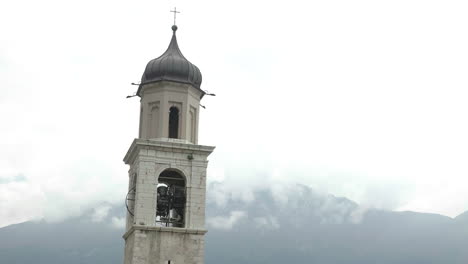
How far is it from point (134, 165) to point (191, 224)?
420cm

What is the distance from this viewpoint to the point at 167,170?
35812mm

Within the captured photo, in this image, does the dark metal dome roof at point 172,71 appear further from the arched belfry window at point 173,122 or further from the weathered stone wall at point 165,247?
the weathered stone wall at point 165,247

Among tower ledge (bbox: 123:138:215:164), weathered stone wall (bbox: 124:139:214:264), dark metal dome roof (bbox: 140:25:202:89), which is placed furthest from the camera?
dark metal dome roof (bbox: 140:25:202:89)

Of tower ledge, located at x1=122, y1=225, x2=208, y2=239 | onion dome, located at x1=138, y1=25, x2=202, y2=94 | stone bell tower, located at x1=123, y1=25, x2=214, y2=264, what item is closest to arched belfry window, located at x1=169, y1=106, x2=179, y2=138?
stone bell tower, located at x1=123, y1=25, x2=214, y2=264

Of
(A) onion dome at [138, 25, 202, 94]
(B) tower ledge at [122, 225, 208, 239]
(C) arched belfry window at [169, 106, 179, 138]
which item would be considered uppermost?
(A) onion dome at [138, 25, 202, 94]

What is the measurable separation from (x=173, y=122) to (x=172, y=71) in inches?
90.9

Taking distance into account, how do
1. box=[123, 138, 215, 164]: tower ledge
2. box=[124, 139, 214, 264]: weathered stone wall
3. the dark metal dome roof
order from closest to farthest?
box=[124, 139, 214, 264]: weathered stone wall
box=[123, 138, 215, 164]: tower ledge
the dark metal dome roof

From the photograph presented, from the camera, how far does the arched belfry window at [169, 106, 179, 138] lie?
36312 mm

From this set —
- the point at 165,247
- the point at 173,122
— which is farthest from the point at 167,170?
the point at 165,247

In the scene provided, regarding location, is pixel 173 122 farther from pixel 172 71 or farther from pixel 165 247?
pixel 165 247

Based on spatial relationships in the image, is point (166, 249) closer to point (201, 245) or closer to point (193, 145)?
point (201, 245)

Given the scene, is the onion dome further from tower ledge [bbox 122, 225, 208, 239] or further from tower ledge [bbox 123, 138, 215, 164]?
tower ledge [bbox 122, 225, 208, 239]

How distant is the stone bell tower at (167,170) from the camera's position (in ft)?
111

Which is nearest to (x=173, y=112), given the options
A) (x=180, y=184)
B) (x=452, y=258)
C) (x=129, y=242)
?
(x=180, y=184)
